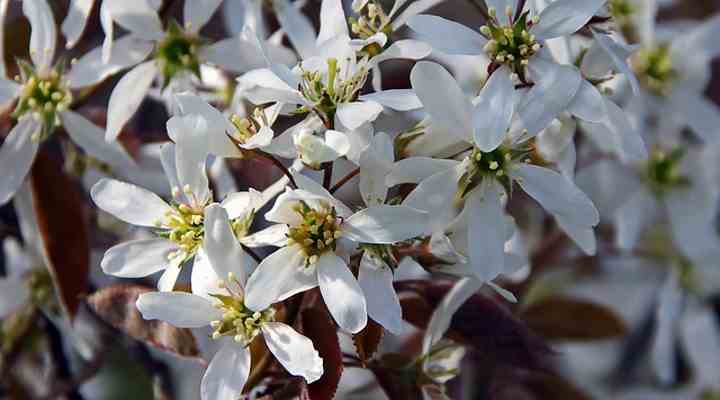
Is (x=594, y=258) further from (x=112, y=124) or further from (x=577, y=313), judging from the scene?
(x=112, y=124)

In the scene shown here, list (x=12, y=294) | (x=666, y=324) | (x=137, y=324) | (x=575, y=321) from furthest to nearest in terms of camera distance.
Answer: (x=666, y=324) < (x=575, y=321) < (x=12, y=294) < (x=137, y=324)

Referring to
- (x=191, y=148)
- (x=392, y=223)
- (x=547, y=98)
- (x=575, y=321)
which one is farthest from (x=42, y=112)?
(x=575, y=321)

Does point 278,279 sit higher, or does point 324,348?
point 278,279

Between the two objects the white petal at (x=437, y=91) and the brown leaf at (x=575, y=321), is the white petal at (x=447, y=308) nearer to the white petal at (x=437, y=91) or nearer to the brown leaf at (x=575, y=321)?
the white petal at (x=437, y=91)

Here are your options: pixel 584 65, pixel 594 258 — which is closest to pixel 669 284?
pixel 594 258

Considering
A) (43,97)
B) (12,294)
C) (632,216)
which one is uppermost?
(43,97)

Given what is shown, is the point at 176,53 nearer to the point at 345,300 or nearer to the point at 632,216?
the point at 345,300

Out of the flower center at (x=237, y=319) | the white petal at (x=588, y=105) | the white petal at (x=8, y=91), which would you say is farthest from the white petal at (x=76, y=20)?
the white petal at (x=588, y=105)

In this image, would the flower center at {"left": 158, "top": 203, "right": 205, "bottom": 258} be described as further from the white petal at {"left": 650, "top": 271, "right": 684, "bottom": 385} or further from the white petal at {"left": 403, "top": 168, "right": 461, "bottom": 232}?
the white petal at {"left": 650, "top": 271, "right": 684, "bottom": 385}
